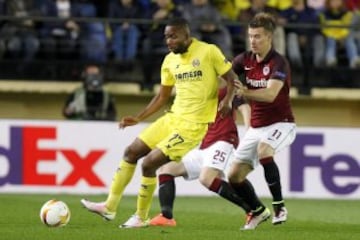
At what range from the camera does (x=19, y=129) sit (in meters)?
19.0

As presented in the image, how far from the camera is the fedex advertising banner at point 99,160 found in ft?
62.3

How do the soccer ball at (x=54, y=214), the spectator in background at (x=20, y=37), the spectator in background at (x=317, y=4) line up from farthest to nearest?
the spectator in background at (x=317, y=4) < the spectator in background at (x=20, y=37) < the soccer ball at (x=54, y=214)

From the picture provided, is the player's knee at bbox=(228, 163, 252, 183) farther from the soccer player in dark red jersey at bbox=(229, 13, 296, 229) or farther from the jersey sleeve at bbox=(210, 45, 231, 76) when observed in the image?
the jersey sleeve at bbox=(210, 45, 231, 76)

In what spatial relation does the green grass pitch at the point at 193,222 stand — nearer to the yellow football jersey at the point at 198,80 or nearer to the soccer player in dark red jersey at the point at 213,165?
the soccer player in dark red jersey at the point at 213,165

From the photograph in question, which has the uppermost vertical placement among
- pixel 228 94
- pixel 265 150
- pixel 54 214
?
pixel 228 94

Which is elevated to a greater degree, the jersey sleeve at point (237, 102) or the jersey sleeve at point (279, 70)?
the jersey sleeve at point (279, 70)

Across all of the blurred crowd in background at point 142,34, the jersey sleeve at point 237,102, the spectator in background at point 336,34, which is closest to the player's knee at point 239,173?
the jersey sleeve at point 237,102

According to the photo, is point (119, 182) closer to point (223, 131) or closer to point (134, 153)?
point (134, 153)

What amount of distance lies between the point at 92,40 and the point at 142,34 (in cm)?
89

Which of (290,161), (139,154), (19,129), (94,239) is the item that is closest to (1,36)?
(19,129)

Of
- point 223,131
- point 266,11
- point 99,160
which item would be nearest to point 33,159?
point 99,160

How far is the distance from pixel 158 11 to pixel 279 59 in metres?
9.34

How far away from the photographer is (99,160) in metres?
19.3

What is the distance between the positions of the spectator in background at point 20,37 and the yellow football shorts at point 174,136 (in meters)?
8.67
